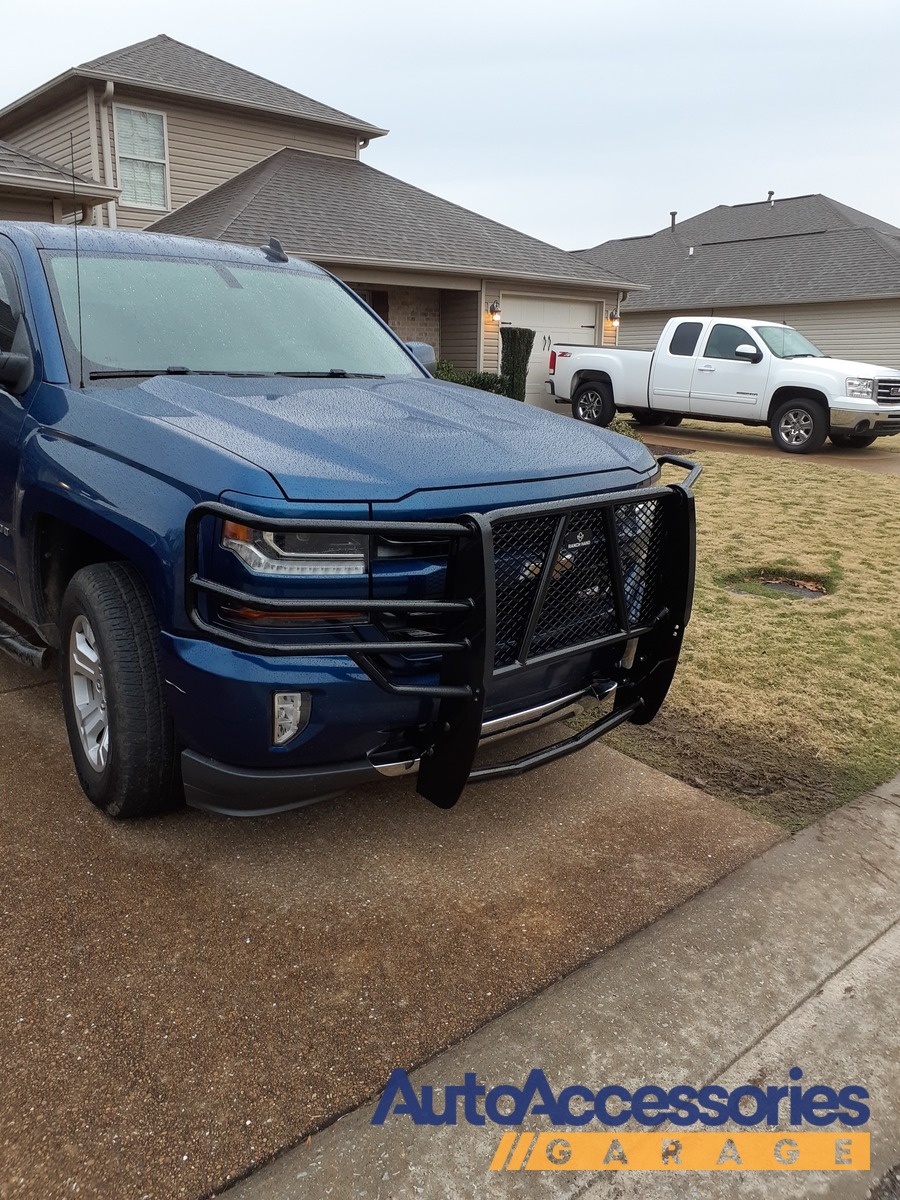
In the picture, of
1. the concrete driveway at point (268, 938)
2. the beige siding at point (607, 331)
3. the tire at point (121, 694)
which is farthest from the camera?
the beige siding at point (607, 331)

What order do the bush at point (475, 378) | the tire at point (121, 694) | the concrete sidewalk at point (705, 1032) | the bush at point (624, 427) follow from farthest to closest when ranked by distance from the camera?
the bush at point (475, 378) → the bush at point (624, 427) → the tire at point (121, 694) → the concrete sidewalk at point (705, 1032)

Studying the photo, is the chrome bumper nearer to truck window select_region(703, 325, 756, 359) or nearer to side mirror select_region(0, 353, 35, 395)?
side mirror select_region(0, 353, 35, 395)

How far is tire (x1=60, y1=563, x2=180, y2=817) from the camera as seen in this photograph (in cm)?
276

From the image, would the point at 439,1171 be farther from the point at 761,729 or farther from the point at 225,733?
the point at 761,729

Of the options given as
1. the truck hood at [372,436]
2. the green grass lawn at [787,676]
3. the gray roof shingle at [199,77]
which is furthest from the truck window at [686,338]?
the truck hood at [372,436]

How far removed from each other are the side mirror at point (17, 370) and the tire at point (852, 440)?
1264 cm

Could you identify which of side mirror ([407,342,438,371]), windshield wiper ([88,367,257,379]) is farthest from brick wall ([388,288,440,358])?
windshield wiper ([88,367,257,379])

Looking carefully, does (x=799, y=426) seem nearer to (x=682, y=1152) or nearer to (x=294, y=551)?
(x=294, y=551)

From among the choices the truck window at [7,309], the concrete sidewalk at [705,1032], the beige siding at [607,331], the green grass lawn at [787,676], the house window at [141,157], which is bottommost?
the concrete sidewalk at [705,1032]

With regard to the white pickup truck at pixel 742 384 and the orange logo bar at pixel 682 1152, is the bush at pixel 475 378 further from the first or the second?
the orange logo bar at pixel 682 1152

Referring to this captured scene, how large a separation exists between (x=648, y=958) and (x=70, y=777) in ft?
7.19

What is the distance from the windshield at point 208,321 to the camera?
3.42m

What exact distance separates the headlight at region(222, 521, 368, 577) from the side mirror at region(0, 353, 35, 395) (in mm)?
1424

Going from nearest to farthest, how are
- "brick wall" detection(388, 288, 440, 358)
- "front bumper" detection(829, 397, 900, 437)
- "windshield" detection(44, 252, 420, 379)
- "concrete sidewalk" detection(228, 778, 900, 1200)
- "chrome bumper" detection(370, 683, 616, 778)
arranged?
"concrete sidewalk" detection(228, 778, 900, 1200)
"chrome bumper" detection(370, 683, 616, 778)
"windshield" detection(44, 252, 420, 379)
"front bumper" detection(829, 397, 900, 437)
"brick wall" detection(388, 288, 440, 358)
